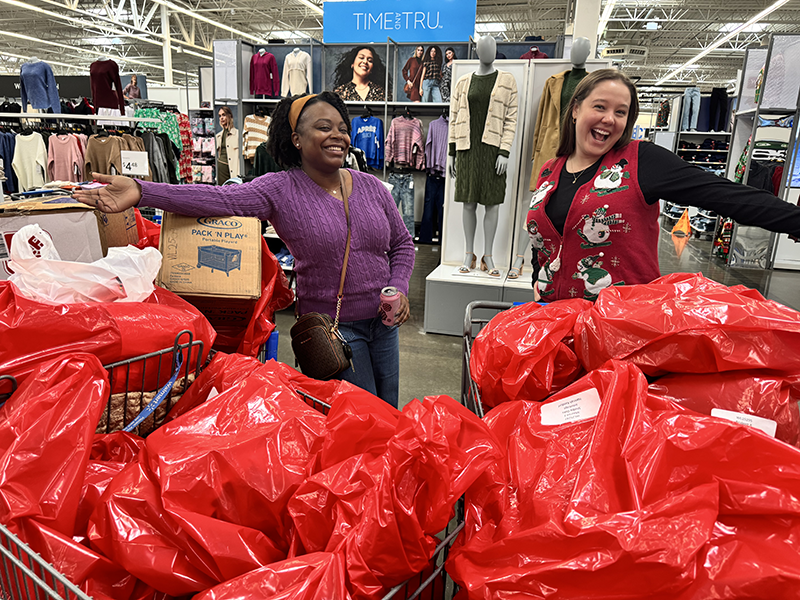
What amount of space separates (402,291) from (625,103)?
3.02ft

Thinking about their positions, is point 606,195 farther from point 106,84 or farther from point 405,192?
point 106,84

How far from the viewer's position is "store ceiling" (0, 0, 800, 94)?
14562 mm

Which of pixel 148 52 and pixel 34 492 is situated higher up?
pixel 148 52

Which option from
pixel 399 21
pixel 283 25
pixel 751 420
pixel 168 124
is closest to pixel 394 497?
pixel 751 420

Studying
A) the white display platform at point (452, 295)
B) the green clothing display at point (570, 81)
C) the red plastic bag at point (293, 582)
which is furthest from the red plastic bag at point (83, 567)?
the green clothing display at point (570, 81)

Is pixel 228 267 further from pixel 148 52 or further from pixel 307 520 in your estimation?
pixel 148 52

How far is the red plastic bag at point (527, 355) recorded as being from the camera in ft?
3.36

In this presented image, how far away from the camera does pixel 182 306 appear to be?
1.23m

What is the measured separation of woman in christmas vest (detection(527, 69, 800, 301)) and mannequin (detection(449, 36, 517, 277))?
2.65m

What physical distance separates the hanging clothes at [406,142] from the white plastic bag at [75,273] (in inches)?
221

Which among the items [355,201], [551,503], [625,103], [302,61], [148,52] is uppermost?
[148,52]

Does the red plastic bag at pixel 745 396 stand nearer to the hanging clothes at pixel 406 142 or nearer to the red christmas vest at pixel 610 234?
the red christmas vest at pixel 610 234

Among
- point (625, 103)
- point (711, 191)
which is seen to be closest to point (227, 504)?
point (711, 191)

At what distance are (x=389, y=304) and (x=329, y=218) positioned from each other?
345mm
